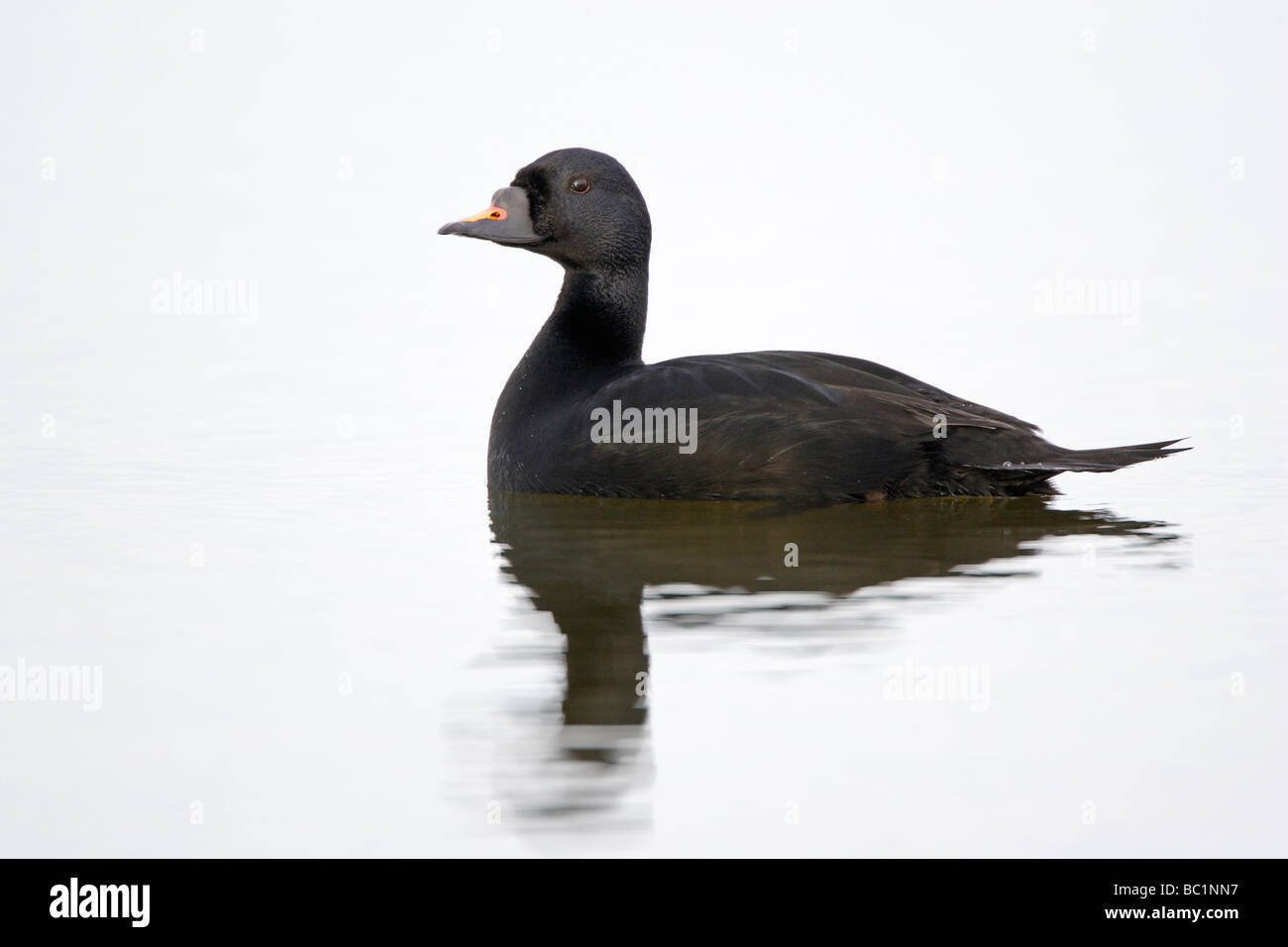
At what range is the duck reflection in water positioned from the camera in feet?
19.1

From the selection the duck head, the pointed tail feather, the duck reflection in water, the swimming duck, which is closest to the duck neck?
the duck head

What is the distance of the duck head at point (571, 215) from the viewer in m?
9.20

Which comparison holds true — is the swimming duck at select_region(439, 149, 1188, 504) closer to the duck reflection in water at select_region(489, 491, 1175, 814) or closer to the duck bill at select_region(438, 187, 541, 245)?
the duck reflection in water at select_region(489, 491, 1175, 814)

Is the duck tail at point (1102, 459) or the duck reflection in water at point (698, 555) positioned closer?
the duck reflection in water at point (698, 555)

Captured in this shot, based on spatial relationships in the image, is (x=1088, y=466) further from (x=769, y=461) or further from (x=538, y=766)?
(x=538, y=766)

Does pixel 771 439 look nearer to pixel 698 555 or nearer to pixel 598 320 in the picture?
pixel 698 555

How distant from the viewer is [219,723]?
5.43 m

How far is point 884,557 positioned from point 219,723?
2979 mm

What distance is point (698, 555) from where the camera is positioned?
7438mm

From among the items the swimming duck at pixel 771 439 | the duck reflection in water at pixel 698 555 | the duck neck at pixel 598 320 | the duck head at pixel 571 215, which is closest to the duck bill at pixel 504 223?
the duck head at pixel 571 215

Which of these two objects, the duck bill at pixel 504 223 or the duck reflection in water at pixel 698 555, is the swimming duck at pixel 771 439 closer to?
the duck reflection in water at pixel 698 555

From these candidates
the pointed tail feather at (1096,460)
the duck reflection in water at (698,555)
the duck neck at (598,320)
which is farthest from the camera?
the duck neck at (598,320)

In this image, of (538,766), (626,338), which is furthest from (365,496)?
(538,766)

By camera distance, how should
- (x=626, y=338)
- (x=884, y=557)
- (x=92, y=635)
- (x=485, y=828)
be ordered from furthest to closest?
(x=626, y=338) → (x=884, y=557) → (x=92, y=635) → (x=485, y=828)
